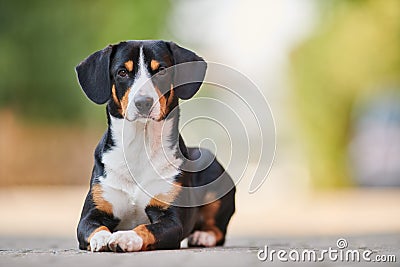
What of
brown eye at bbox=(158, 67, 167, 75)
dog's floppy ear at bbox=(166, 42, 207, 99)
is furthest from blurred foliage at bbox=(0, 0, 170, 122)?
brown eye at bbox=(158, 67, 167, 75)

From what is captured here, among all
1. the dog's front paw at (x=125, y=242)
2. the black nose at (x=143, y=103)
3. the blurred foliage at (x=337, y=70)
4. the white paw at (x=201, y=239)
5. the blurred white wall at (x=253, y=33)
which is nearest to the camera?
the dog's front paw at (x=125, y=242)

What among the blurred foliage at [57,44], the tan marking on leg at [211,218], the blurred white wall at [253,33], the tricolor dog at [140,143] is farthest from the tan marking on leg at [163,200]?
the blurred foliage at [57,44]

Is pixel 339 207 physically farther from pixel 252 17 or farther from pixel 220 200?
pixel 220 200

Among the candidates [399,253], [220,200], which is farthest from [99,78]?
[399,253]

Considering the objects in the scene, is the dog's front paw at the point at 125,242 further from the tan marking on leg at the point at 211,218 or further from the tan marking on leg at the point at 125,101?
the tan marking on leg at the point at 211,218

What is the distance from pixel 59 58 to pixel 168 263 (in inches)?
468

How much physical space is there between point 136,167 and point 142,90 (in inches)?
15.9

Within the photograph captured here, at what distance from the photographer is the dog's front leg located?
3496 mm

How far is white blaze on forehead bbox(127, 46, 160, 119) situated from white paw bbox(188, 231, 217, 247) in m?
0.94

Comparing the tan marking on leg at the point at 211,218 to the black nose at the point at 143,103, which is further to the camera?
the tan marking on leg at the point at 211,218

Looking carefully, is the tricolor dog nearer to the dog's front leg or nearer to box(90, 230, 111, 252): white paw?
the dog's front leg

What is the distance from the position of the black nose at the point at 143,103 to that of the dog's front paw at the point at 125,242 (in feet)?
1.82

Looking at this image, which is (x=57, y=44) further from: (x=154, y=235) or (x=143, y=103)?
(x=154, y=235)

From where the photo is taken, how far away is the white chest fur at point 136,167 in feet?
12.8
